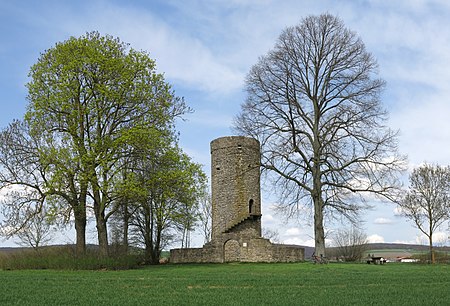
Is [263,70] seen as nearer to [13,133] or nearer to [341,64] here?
[341,64]

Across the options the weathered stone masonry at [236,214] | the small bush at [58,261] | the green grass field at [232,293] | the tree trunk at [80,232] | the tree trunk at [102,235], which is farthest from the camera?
the weathered stone masonry at [236,214]

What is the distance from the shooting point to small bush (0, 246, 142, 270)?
82.0 ft

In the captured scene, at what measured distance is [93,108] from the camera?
27.0m

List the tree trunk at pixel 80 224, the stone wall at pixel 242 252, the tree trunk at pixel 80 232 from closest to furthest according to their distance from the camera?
the tree trunk at pixel 80 224, the tree trunk at pixel 80 232, the stone wall at pixel 242 252

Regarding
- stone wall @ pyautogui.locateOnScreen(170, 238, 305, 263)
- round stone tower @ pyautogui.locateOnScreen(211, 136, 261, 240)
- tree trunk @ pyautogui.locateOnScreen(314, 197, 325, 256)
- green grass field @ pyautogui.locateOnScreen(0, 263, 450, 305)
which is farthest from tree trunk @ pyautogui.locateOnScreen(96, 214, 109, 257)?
green grass field @ pyautogui.locateOnScreen(0, 263, 450, 305)

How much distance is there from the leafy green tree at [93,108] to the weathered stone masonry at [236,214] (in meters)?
8.73

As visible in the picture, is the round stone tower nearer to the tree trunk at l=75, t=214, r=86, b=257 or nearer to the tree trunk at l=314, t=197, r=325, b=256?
the tree trunk at l=314, t=197, r=325, b=256

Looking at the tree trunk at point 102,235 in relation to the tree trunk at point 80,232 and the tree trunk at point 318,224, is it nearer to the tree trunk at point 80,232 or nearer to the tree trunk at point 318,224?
the tree trunk at point 80,232

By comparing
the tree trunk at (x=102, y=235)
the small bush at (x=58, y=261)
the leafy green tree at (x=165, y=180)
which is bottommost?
the small bush at (x=58, y=261)

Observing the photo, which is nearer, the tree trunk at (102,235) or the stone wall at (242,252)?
the tree trunk at (102,235)

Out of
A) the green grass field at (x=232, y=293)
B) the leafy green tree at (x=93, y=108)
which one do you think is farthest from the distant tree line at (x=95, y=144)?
the green grass field at (x=232, y=293)

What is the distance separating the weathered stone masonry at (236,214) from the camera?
115 ft

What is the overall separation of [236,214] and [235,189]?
1.60 meters

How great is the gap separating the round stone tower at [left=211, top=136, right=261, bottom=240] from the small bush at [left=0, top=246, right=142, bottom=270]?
9.92 m
